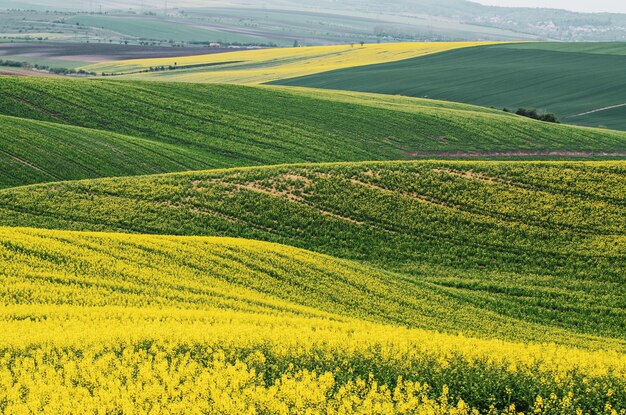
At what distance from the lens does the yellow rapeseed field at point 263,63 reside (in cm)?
13900

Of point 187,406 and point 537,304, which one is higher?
point 187,406

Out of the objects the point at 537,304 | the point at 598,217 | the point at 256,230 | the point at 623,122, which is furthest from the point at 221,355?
the point at 623,122

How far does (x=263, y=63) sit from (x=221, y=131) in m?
95.3

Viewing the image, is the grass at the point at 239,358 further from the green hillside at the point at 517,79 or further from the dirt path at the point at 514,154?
the green hillside at the point at 517,79

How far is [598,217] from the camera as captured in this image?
138 ft

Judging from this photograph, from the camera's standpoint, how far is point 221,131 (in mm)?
74438

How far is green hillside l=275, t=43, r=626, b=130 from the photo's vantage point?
113 metres

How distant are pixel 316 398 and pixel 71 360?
7.33m

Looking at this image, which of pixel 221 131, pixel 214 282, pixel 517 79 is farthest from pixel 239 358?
pixel 517 79

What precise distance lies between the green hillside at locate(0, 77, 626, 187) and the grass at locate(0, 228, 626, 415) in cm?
3152

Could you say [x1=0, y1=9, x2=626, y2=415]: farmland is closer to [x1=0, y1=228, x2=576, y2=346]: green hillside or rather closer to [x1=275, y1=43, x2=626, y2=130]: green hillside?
[x1=0, y1=228, x2=576, y2=346]: green hillside

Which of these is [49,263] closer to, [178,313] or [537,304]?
[178,313]

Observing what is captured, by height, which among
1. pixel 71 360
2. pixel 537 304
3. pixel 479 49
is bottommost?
pixel 537 304

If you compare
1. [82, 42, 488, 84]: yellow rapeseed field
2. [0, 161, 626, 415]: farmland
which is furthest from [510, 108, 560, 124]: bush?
[82, 42, 488, 84]: yellow rapeseed field
